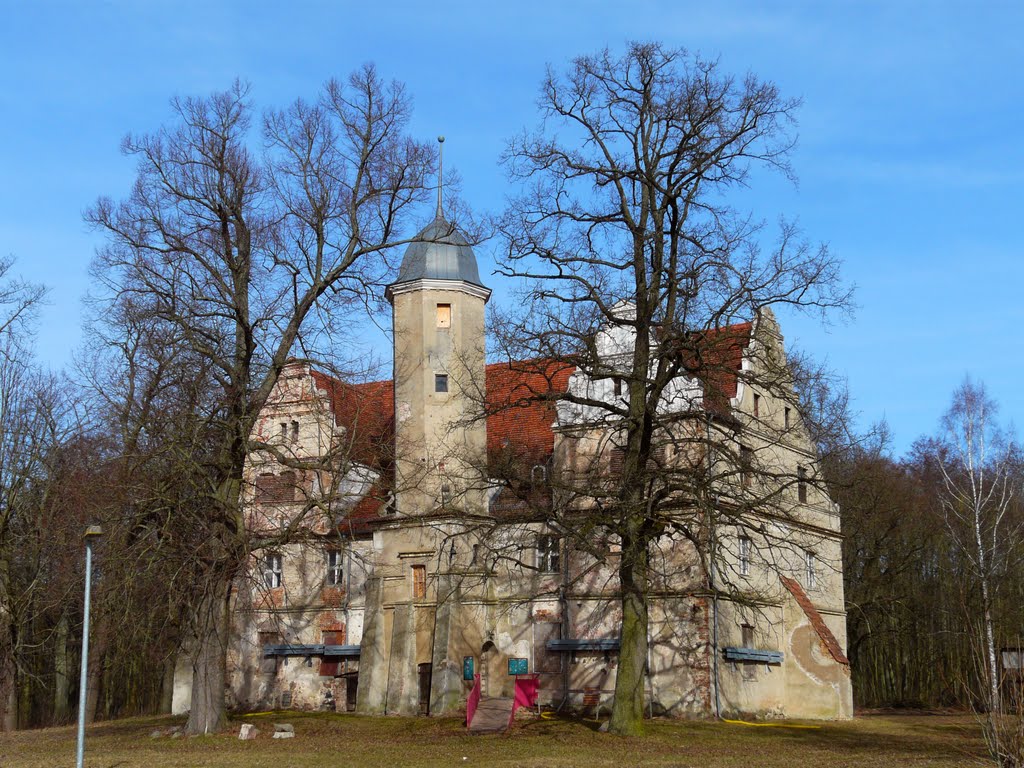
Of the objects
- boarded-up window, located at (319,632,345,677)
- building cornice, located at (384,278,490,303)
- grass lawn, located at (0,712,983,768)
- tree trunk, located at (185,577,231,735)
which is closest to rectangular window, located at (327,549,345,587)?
boarded-up window, located at (319,632,345,677)

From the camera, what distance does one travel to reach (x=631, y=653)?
24.2 metres

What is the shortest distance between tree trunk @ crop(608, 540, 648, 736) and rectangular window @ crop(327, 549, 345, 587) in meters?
14.1

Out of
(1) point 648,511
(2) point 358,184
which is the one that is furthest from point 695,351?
(2) point 358,184

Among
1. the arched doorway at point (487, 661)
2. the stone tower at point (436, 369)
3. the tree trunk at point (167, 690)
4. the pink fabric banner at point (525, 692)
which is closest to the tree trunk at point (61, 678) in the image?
the tree trunk at point (167, 690)

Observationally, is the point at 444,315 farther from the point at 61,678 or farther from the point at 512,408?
the point at 61,678

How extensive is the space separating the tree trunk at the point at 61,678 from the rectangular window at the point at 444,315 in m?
17.1

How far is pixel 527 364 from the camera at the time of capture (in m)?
24.7

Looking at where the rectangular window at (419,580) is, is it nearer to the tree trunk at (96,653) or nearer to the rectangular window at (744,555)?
the tree trunk at (96,653)

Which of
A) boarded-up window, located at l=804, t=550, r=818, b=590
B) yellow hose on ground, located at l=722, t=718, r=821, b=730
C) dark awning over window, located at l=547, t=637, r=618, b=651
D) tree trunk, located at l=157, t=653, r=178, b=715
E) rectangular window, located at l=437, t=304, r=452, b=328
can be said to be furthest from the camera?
tree trunk, located at l=157, t=653, r=178, b=715

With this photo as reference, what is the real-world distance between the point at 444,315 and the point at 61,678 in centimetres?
2083

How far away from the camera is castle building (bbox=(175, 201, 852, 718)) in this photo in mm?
31312

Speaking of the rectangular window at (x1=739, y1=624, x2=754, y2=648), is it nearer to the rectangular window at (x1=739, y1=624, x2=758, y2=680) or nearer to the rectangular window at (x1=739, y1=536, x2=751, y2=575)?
the rectangular window at (x1=739, y1=624, x2=758, y2=680)

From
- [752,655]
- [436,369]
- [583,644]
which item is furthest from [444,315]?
[752,655]

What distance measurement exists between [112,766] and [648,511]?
10849 millimetres
